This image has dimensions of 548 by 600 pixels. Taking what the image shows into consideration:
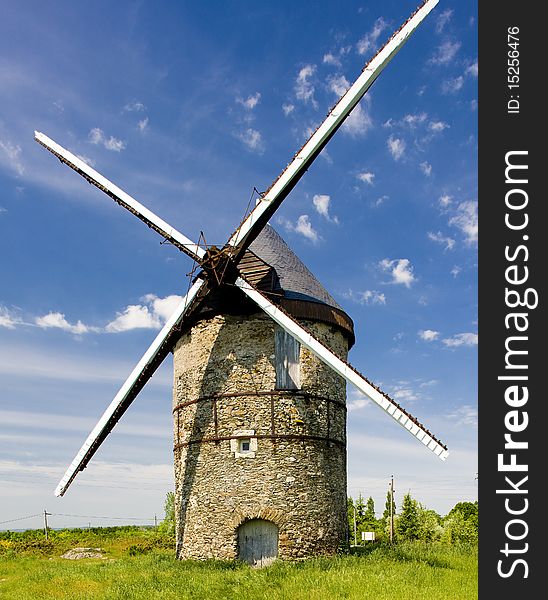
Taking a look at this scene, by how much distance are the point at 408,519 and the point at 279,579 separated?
1000 inches

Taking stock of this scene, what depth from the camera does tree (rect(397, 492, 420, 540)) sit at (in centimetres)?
3475

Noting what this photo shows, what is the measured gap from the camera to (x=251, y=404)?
49.4 feet

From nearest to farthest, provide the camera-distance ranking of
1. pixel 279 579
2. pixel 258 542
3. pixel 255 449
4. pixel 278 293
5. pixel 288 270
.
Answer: pixel 279 579
pixel 258 542
pixel 255 449
pixel 278 293
pixel 288 270

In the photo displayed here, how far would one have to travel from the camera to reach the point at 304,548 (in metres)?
14.5

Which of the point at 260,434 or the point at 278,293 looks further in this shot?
the point at 278,293

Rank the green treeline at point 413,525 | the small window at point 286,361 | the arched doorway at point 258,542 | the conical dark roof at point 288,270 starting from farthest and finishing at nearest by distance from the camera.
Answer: the green treeline at point 413,525 → the conical dark roof at point 288,270 → the small window at point 286,361 → the arched doorway at point 258,542

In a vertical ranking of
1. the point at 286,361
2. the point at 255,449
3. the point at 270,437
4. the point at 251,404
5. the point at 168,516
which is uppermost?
the point at 286,361

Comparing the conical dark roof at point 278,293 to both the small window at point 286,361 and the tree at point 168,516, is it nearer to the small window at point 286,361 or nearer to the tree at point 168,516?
the small window at point 286,361

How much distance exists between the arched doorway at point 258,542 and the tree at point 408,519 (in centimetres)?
2241

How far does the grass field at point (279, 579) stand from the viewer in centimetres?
1105

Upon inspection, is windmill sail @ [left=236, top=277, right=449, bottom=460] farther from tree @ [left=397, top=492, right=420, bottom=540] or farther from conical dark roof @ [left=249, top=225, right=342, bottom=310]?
tree @ [left=397, top=492, right=420, bottom=540]

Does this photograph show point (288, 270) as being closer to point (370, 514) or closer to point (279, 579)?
point (279, 579)

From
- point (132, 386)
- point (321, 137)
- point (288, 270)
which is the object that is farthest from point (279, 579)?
point (321, 137)

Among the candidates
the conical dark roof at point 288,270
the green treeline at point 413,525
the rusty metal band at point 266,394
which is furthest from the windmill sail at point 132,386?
the green treeline at point 413,525
